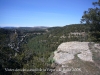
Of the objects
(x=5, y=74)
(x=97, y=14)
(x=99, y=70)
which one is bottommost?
(x=5, y=74)

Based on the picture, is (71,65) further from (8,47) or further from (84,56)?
(8,47)

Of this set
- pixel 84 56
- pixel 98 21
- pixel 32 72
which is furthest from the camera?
pixel 98 21

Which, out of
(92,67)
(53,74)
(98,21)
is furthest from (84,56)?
(98,21)

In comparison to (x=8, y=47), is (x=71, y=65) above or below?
above

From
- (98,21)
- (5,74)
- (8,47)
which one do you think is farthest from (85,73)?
(8,47)

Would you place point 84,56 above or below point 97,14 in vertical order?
below

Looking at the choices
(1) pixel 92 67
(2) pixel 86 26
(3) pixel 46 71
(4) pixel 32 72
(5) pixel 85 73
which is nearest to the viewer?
(5) pixel 85 73

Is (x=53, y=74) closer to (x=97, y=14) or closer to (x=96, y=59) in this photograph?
(x=96, y=59)

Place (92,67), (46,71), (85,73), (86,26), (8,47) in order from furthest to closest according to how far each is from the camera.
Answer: (8,47) < (86,26) < (46,71) < (92,67) < (85,73)

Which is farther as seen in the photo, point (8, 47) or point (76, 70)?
point (8, 47)
